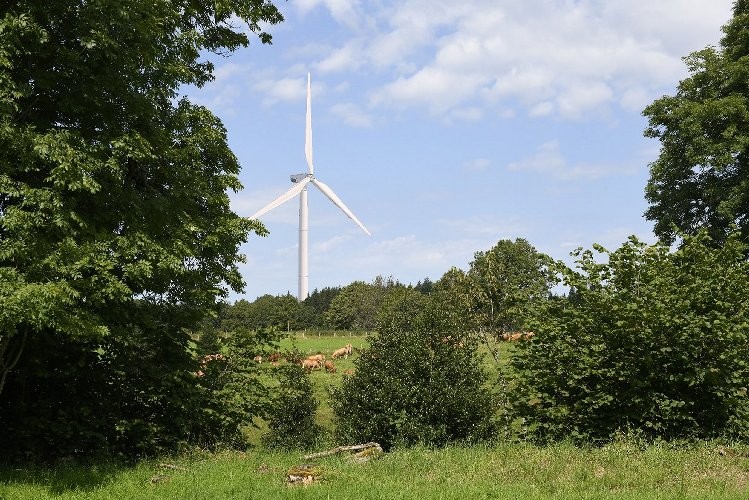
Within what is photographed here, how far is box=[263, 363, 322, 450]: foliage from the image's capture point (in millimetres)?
22891

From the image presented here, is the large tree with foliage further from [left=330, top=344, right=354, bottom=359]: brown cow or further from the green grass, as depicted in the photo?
[left=330, top=344, right=354, bottom=359]: brown cow

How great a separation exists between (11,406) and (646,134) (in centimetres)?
2795

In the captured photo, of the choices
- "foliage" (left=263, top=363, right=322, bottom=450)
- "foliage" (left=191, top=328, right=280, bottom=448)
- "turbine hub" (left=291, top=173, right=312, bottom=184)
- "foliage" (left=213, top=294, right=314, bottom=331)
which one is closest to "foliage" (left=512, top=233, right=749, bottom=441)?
"foliage" (left=191, top=328, right=280, bottom=448)

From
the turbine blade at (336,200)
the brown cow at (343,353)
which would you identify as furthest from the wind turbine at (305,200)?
the brown cow at (343,353)

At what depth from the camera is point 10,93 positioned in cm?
1258

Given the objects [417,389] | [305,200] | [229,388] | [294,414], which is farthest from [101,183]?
[305,200]

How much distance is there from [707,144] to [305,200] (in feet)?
132

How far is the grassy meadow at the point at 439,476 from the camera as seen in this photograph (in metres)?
11.3

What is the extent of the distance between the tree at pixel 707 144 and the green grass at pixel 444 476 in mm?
17331

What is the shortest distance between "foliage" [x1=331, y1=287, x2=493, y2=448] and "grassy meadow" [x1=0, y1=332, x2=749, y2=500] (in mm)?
3589

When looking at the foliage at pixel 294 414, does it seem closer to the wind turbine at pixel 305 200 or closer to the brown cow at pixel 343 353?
the wind turbine at pixel 305 200

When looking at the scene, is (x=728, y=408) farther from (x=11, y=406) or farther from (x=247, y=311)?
(x=247, y=311)

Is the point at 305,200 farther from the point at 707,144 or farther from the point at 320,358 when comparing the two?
the point at 707,144

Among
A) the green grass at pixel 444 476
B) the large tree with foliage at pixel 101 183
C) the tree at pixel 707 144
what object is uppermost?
the tree at pixel 707 144
